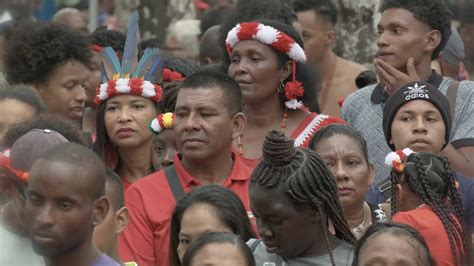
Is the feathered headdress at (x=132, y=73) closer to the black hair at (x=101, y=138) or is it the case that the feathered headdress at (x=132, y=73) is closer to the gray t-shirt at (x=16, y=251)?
the black hair at (x=101, y=138)

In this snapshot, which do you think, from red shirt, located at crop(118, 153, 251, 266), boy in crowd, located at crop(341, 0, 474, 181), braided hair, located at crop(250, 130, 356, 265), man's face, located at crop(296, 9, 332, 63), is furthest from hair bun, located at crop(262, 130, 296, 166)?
man's face, located at crop(296, 9, 332, 63)

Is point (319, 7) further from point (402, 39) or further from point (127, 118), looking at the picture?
point (127, 118)

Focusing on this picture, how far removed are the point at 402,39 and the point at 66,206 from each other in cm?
400

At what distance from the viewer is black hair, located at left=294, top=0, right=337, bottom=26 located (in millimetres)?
11406

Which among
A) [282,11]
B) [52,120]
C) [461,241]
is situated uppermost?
[282,11]

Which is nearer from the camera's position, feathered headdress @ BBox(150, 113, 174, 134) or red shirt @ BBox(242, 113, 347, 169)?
red shirt @ BBox(242, 113, 347, 169)

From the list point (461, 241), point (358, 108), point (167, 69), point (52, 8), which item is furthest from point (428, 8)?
point (52, 8)

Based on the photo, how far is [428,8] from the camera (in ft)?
30.8

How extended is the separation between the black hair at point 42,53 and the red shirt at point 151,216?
194 centimetres

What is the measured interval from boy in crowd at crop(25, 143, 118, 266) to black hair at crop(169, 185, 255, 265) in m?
1.08

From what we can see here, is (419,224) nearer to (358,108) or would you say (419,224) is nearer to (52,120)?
(52,120)

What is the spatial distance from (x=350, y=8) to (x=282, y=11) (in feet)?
8.48

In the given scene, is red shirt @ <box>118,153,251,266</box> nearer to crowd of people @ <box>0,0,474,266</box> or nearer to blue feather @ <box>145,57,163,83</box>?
crowd of people @ <box>0,0,474,266</box>

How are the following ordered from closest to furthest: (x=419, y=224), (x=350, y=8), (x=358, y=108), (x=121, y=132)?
1. (x=419, y=224)
2. (x=121, y=132)
3. (x=358, y=108)
4. (x=350, y=8)
